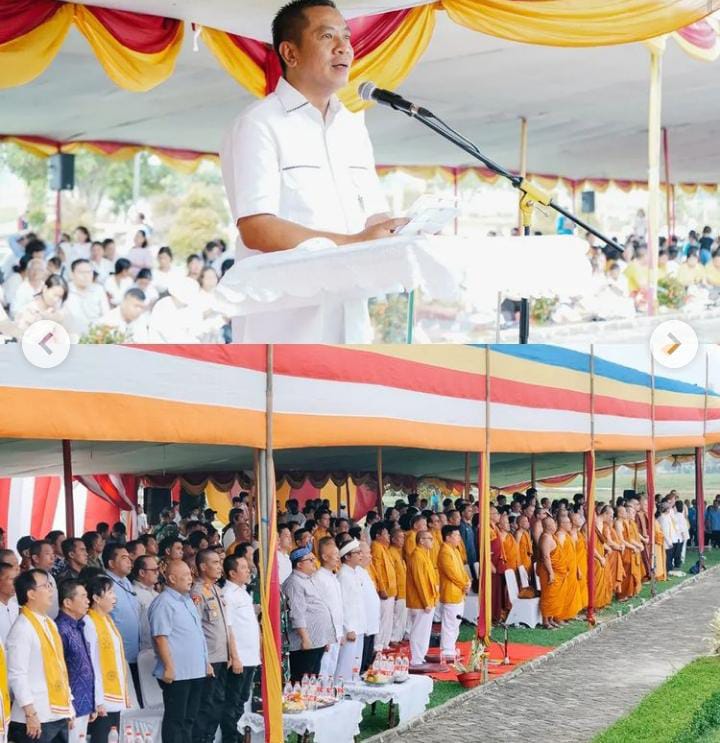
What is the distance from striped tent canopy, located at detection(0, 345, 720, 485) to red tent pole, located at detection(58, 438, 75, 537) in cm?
3

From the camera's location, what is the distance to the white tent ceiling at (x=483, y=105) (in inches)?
204

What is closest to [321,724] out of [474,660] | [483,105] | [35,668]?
[35,668]

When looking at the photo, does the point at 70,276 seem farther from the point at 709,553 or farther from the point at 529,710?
the point at 709,553

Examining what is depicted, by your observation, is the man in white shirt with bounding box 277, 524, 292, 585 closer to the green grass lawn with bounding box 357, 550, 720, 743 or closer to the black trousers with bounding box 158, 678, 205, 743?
the black trousers with bounding box 158, 678, 205, 743

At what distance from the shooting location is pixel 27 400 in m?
3.35

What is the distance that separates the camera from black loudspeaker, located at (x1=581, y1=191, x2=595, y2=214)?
691cm

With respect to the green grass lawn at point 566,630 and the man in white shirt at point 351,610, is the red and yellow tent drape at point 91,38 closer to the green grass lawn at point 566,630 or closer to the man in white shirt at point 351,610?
the man in white shirt at point 351,610

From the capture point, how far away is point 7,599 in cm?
378

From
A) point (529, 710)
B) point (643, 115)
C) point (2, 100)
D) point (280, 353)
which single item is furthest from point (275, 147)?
point (643, 115)

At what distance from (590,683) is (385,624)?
1009 mm

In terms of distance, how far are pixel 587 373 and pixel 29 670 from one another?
2.39m

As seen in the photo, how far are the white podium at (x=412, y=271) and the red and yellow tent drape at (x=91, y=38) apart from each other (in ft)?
6.72

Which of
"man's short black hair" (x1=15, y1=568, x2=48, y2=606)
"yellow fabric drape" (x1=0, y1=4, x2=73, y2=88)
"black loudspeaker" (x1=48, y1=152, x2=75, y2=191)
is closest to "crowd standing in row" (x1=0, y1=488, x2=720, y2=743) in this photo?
"man's short black hair" (x1=15, y1=568, x2=48, y2=606)

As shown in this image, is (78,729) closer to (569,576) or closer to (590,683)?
(590,683)
